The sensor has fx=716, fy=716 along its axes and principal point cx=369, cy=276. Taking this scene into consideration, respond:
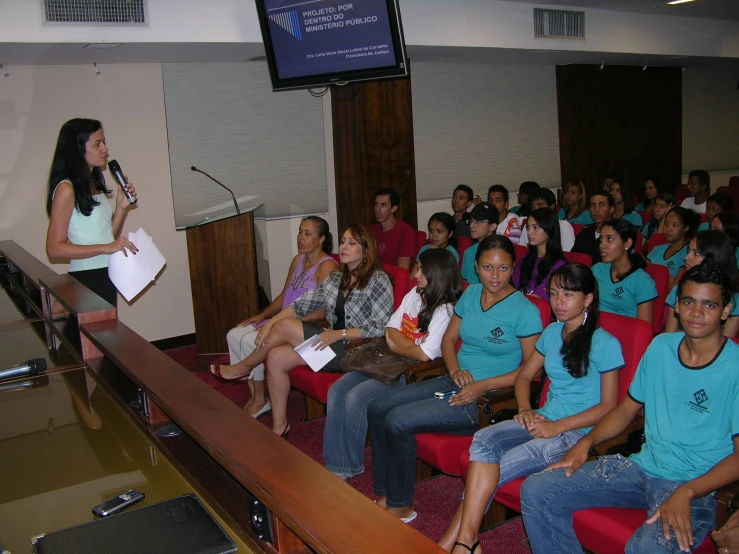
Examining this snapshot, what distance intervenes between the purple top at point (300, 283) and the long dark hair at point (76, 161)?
1.45m

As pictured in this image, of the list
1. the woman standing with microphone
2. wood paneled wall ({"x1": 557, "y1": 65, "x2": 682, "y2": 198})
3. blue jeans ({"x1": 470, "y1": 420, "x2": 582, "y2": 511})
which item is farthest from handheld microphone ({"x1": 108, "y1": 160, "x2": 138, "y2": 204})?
wood paneled wall ({"x1": 557, "y1": 65, "x2": 682, "y2": 198})

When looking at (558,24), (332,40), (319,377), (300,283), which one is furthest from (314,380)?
(558,24)

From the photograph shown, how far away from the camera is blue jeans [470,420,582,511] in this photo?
2.48 meters

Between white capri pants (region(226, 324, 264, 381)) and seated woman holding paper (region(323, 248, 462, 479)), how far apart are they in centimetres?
88

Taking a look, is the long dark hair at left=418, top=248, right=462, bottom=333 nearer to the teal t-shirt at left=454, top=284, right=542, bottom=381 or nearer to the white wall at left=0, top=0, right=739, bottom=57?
the teal t-shirt at left=454, top=284, right=542, bottom=381

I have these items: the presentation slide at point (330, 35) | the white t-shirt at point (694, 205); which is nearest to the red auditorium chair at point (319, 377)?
the presentation slide at point (330, 35)

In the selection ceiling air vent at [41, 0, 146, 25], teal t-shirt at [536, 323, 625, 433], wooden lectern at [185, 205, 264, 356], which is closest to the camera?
teal t-shirt at [536, 323, 625, 433]

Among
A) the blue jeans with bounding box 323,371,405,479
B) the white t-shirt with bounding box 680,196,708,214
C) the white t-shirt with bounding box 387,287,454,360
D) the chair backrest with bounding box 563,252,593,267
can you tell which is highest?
the white t-shirt with bounding box 680,196,708,214

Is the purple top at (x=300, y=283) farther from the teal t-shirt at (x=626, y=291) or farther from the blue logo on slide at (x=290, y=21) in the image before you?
the blue logo on slide at (x=290, y=21)

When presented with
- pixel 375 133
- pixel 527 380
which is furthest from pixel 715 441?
pixel 375 133

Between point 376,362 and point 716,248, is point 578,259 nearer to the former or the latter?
point 716,248

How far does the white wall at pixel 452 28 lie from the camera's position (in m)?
4.54

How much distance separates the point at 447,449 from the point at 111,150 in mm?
4028

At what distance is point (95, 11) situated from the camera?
15.1 ft
